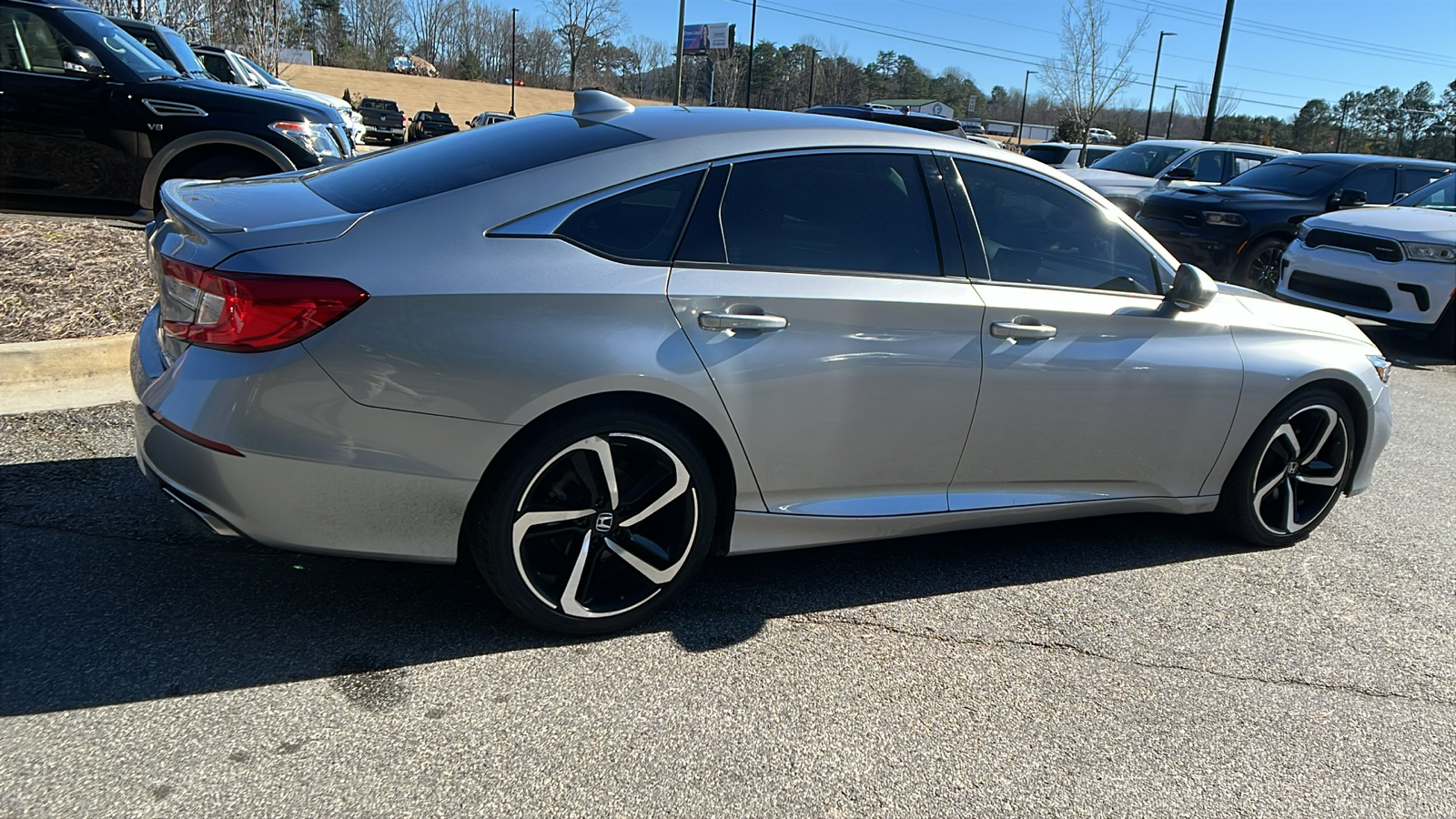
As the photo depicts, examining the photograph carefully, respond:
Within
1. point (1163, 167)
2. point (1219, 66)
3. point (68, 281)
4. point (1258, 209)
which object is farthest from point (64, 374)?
point (1219, 66)

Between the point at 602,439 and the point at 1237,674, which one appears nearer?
the point at 602,439

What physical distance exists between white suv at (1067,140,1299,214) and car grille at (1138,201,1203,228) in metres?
0.75

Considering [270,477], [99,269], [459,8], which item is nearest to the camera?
[270,477]

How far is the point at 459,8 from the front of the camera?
103m

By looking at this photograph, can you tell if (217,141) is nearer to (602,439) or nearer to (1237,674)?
(602,439)

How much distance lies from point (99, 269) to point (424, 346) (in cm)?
461

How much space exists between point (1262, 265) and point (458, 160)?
1039cm

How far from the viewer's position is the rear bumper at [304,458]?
2697mm

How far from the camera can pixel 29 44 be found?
24.7 ft

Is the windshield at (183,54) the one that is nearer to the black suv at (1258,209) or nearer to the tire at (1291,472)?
the black suv at (1258,209)

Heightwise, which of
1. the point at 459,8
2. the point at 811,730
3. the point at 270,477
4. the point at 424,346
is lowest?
the point at 811,730

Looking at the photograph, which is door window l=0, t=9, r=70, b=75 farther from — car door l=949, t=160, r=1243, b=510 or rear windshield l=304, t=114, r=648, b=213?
car door l=949, t=160, r=1243, b=510

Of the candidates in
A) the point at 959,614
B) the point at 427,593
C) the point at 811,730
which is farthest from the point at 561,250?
the point at 959,614

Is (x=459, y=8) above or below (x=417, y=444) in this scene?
above
